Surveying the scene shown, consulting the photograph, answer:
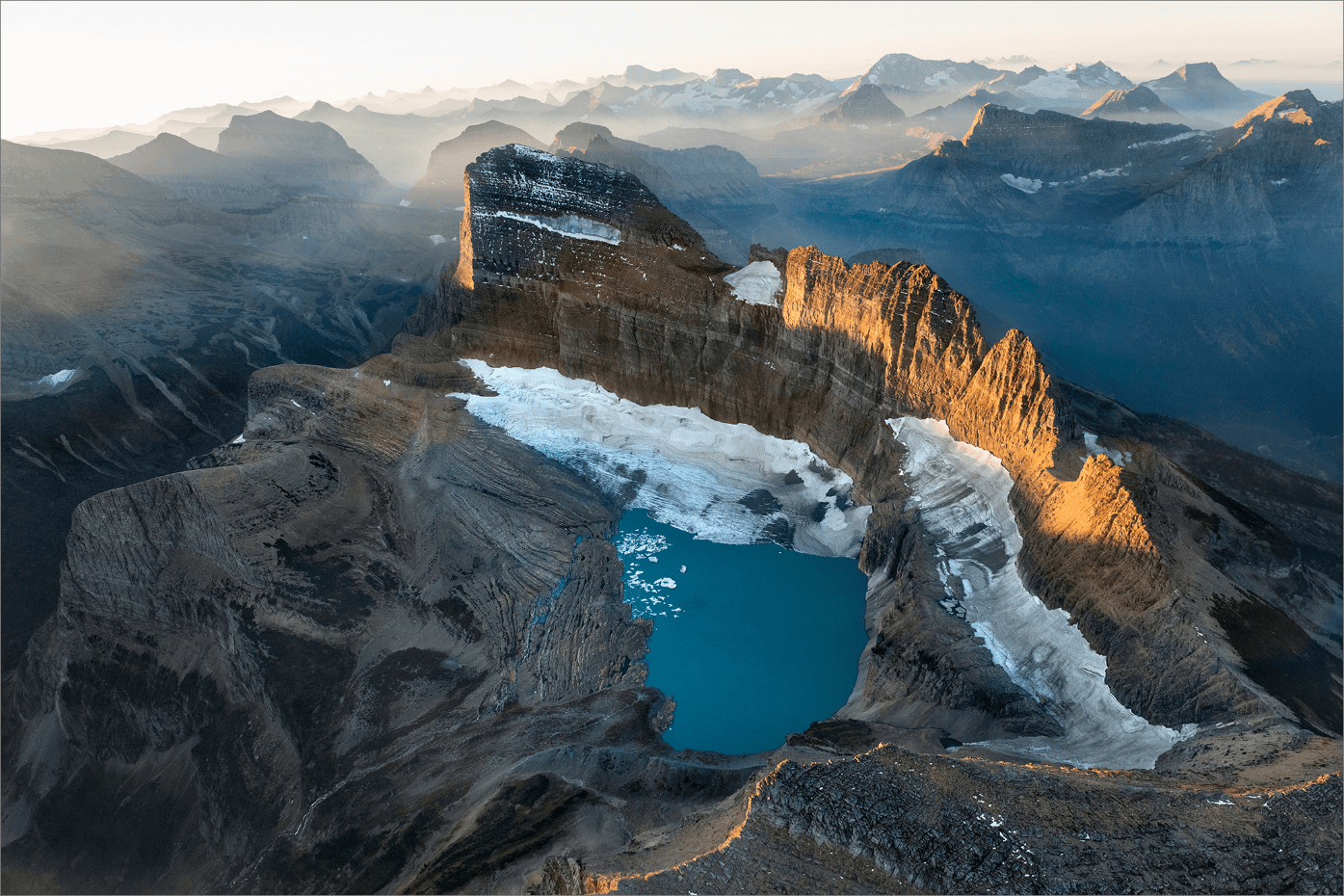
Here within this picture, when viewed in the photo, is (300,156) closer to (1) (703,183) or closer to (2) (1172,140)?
(1) (703,183)

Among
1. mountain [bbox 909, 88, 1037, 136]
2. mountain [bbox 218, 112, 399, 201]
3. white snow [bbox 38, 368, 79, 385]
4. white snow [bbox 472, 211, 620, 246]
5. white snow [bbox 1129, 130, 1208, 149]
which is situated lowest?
white snow [bbox 38, 368, 79, 385]

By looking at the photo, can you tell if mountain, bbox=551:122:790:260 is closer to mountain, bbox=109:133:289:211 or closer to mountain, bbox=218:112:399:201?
mountain, bbox=109:133:289:211

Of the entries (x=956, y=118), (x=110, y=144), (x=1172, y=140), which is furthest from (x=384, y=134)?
(x=1172, y=140)

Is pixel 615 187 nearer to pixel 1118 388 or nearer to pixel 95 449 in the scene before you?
pixel 95 449

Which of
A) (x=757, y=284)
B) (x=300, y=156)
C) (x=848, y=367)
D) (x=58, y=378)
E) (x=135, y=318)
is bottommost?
(x=58, y=378)

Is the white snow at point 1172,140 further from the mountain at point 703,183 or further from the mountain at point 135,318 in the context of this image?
the mountain at point 135,318

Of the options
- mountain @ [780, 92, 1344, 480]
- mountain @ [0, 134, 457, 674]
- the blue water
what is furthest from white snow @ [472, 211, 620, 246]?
mountain @ [780, 92, 1344, 480]

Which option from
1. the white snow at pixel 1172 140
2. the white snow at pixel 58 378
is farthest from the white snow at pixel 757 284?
the white snow at pixel 1172 140
